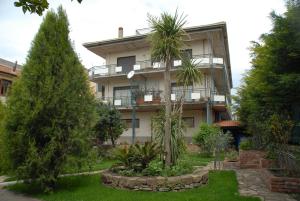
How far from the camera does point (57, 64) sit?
998 cm

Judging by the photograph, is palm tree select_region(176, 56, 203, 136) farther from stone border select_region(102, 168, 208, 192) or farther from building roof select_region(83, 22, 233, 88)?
building roof select_region(83, 22, 233, 88)

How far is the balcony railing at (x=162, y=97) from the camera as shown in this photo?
24.6m

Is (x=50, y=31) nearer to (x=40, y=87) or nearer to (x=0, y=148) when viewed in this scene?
(x=40, y=87)

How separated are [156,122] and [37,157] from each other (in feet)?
15.3

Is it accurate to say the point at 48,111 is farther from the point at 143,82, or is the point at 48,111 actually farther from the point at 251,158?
the point at 143,82

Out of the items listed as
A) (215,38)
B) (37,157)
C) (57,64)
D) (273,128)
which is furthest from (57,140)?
(215,38)

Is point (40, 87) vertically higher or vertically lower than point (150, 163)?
higher

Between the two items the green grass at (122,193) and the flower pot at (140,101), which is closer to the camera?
the green grass at (122,193)

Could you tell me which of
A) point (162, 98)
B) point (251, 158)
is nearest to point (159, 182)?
point (251, 158)

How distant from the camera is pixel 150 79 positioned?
94.4 feet

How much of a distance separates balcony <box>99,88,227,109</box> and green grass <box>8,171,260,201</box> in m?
12.7

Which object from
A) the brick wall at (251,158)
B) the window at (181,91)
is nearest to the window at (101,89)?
the window at (181,91)

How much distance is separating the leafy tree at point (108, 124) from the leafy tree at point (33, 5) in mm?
16592

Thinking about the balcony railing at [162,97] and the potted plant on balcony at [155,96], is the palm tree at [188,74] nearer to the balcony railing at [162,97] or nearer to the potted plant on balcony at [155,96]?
the balcony railing at [162,97]
